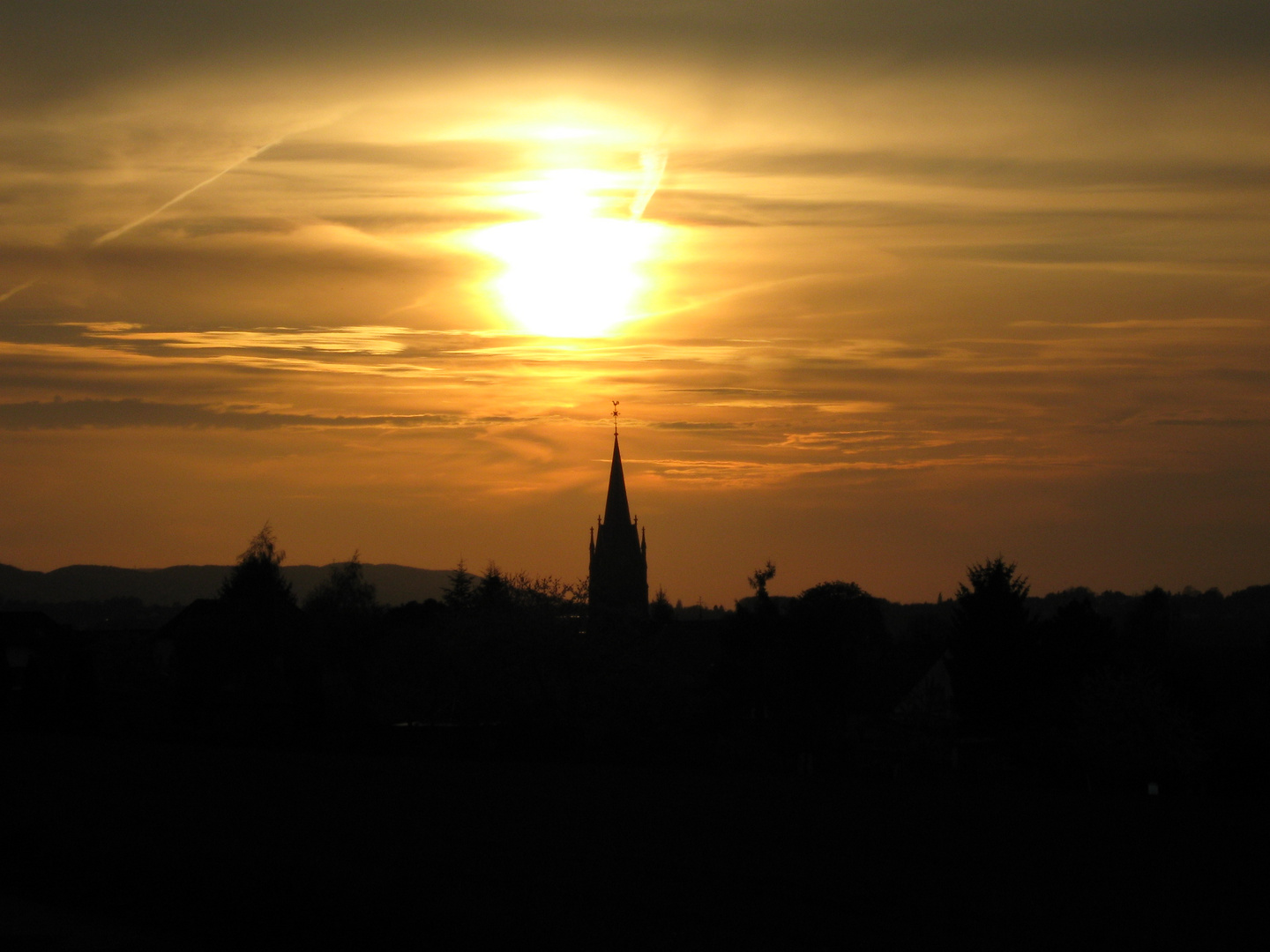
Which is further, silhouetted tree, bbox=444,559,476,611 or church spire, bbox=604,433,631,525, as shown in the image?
church spire, bbox=604,433,631,525

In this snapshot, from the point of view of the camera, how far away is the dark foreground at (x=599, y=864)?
1439cm

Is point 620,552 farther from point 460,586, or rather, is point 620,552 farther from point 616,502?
point 460,586

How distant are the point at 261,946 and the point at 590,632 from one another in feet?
103

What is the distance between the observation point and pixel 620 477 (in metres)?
140

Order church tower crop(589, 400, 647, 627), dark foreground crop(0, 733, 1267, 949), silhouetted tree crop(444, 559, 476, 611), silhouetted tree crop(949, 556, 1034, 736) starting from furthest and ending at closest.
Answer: church tower crop(589, 400, 647, 627), silhouetted tree crop(444, 559, 476, 611), silhouetted tree crop(949, 556, 1034, 736), dark foreground crop(0, 733, 1267, 949)

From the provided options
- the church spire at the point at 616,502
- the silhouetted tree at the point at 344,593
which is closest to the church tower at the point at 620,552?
the church spire at the point at 616,502

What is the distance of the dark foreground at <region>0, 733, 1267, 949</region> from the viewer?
14.4 m

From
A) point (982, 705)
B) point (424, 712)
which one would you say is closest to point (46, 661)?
point (424, 712)

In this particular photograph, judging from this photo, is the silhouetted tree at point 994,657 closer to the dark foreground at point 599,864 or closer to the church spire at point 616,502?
the dark foreground at point 599,864

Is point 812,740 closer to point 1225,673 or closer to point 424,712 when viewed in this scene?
point 424,712

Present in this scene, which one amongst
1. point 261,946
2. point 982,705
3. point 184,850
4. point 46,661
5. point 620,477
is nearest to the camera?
point 261,946

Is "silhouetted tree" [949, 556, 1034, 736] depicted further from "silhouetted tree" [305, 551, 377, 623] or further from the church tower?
the church tower

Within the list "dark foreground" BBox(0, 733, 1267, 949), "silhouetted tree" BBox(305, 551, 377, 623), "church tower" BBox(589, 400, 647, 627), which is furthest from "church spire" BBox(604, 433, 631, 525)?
"dark foreground" BBox(0, 733, 1267, 949)

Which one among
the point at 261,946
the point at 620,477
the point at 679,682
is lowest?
the point at 261,946
